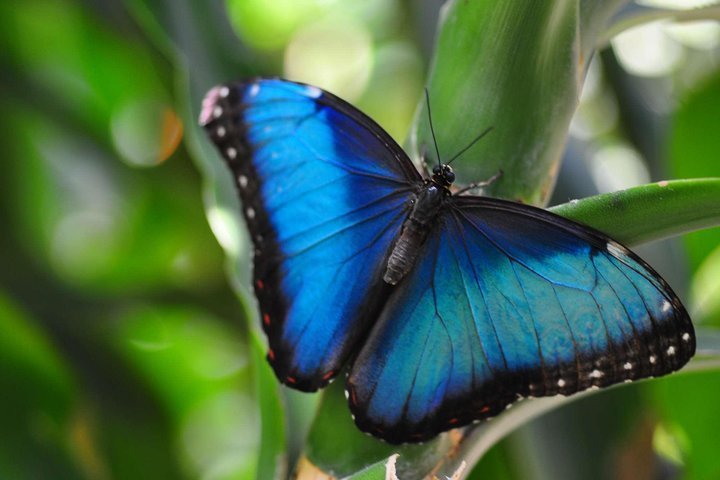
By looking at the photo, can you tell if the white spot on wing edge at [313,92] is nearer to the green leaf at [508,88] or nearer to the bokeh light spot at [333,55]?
the green leaf at [508,88]

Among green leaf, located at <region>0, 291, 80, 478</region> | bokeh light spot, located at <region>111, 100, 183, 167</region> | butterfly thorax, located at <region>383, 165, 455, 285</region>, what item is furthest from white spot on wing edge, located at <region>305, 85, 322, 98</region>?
bokeh light spot, located at <region>111, 100, 183, 167</region>

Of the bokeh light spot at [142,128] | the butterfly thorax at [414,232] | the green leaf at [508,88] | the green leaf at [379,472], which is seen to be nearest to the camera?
the green leaf at [379,472]

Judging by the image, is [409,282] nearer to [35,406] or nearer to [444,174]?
[444,174]

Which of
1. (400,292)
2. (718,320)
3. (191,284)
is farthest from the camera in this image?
(191,284)

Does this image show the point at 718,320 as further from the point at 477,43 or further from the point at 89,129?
the point at 89,129

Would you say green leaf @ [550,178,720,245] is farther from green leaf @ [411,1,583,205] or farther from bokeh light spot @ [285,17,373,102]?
bokeh light spot @ [285,17,373,102]

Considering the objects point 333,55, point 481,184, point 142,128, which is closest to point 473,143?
point 481,184

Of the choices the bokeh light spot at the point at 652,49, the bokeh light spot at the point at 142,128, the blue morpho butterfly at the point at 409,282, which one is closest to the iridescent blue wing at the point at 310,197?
the blue morpho butterfly at the point at 409,282

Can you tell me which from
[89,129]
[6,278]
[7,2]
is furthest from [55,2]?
[6,278]
